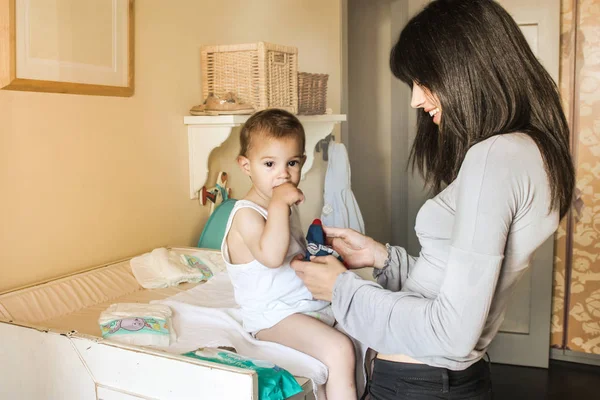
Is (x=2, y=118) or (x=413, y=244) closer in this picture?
(x=2, y=118)

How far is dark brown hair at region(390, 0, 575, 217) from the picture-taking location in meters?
1.13

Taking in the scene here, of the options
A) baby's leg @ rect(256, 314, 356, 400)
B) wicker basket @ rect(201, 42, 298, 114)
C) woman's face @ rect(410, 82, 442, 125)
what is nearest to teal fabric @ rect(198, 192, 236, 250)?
wicker basket @ rect(201, 42, 298, 114)

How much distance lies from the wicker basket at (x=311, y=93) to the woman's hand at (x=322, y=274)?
4.21 feet

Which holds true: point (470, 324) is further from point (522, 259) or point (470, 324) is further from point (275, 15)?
point (275, 15)

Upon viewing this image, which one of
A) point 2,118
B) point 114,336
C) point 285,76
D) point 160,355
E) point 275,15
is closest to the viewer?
point 160,355

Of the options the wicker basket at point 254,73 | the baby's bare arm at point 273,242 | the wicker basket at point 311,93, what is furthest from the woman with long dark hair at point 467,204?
the wicker basket at point 311,93

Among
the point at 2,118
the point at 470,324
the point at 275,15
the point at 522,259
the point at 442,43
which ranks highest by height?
the point at 275,15

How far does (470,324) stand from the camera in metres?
1.08

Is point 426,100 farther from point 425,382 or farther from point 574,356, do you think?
point 574,356

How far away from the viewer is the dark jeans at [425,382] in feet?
4.06

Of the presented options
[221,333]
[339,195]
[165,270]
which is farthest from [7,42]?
[339,195]

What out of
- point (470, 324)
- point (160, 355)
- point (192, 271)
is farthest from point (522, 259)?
point (192, 271)

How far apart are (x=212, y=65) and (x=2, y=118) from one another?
0.94 metres

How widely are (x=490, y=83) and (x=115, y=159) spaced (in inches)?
53.6
